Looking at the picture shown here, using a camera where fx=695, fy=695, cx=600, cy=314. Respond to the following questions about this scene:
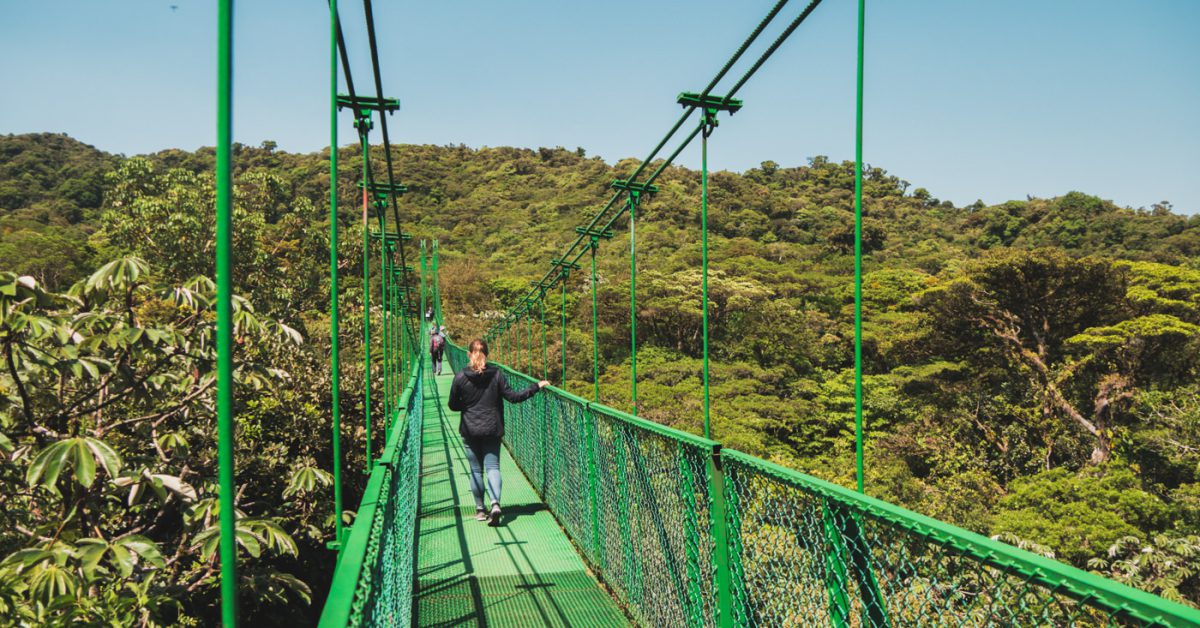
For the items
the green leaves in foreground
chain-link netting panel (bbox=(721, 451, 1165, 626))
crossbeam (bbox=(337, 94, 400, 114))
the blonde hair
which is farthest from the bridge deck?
crossbeam (bbox=(337, 94, 400, 114))

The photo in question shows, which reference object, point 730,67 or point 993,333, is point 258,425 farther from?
point 993,333

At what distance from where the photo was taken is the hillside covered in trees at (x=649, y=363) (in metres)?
2.62

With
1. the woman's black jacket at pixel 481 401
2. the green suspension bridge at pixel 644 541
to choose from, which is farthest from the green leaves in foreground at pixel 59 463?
the woman's black jacket at pixel 481 401

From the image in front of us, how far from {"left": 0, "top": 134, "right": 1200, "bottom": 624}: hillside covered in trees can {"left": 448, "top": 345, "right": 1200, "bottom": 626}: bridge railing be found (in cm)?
132

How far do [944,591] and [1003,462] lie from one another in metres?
20.7

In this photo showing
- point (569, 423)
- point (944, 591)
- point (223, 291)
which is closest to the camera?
point (223, 291)

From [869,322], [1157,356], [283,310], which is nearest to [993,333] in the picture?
[1157,356]

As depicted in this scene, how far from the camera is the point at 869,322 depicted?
89.8 ft

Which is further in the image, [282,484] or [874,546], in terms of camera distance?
[282,484]

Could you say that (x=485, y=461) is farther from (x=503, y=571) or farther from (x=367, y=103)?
(x=367, y=103)

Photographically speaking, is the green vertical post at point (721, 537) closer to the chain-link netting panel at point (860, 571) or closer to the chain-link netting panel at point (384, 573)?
the chain-link netting panel at point (860, 571)

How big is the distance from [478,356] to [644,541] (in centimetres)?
168

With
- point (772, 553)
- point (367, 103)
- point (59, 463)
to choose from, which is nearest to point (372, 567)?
point (772, 553)

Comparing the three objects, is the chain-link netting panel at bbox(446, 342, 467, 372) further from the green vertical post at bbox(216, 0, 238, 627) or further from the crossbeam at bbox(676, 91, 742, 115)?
the green vertical post at bbox(216, 0, 238, 627)
